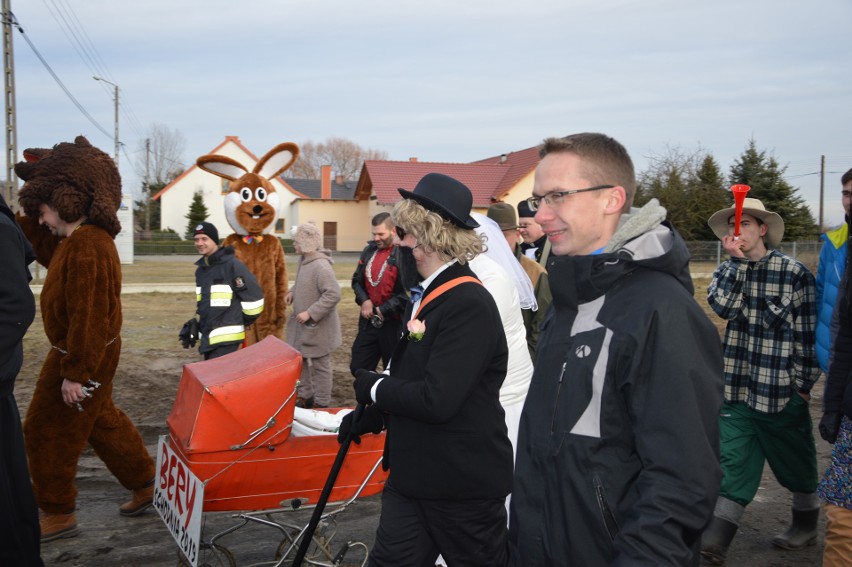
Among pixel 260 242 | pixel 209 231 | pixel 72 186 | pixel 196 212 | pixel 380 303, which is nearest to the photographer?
pixel 72 186

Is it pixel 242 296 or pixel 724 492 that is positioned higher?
pixel 242 296

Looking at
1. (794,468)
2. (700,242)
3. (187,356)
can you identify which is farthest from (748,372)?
(700,242)

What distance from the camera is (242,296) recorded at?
677 cm

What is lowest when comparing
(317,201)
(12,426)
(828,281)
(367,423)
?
(12,426)

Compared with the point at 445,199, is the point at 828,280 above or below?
below

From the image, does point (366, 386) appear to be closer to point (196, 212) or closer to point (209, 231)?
point (209, 231)

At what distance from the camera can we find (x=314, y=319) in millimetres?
7785

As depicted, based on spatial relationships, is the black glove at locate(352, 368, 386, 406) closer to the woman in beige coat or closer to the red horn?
the red horn

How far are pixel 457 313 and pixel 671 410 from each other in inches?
48.5

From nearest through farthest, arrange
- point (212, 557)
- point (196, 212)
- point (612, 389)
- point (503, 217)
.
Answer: point (612, 389), point (212, 557), point (503, 217), point (196, 212)

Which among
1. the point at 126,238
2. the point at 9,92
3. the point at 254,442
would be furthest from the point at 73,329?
the point at 126,238

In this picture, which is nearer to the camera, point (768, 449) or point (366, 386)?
point (366, 386)

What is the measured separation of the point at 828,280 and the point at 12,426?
4601 millimetres

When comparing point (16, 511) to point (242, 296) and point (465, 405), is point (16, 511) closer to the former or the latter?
point (465, 405)
